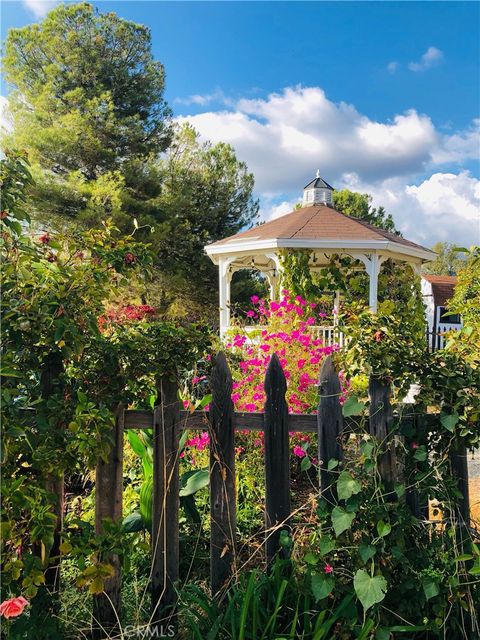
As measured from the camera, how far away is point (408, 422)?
2340mm

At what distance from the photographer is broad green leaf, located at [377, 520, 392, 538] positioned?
208 centimetres

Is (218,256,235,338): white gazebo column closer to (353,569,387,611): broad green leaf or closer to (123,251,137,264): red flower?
(123,251,137,264): red flower

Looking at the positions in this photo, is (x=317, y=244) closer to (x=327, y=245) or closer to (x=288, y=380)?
(x=327, y=245)

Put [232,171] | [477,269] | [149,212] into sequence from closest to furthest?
[477,269], [149,212], [232,171]

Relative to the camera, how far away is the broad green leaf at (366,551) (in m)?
2.10

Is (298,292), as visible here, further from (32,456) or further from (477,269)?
(32,456)

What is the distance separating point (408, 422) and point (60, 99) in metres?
19.4

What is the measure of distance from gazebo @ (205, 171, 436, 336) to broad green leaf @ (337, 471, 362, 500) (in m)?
8.19

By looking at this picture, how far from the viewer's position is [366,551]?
2115 millimetres

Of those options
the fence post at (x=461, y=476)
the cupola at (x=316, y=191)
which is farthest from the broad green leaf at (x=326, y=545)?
the cupola at (x=316, y=191)

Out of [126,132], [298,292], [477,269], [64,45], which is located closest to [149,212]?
[126,132]

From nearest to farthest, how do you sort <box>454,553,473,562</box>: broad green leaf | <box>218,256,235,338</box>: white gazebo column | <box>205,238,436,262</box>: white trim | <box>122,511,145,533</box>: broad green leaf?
<box>454,553,473,562</box>: broad green leaf, <box>122,511,145,533</box>: broad green leaf, <box>205,238,436,262</box>: white trim, <box>218,256,235,338</box>: white gazebo column

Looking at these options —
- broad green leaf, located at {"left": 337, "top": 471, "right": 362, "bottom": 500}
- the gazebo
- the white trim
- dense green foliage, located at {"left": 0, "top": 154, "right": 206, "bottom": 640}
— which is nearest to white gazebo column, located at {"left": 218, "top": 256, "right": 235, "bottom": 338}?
the gazebo

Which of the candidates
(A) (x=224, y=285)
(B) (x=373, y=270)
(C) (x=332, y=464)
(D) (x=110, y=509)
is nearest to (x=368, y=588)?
(C) (x=332, y=464)
